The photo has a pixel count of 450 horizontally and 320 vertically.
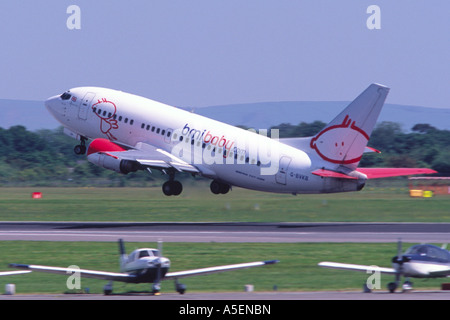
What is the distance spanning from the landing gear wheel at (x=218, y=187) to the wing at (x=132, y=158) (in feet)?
6.68

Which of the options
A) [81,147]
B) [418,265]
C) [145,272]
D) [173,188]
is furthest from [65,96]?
[418,265]

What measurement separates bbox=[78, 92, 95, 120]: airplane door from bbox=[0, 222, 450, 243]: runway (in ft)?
27.9

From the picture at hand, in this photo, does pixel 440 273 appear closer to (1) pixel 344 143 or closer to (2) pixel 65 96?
(1) pixel 344 143

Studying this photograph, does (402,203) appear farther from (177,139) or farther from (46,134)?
(46,134)

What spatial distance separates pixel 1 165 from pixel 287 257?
7376 cm

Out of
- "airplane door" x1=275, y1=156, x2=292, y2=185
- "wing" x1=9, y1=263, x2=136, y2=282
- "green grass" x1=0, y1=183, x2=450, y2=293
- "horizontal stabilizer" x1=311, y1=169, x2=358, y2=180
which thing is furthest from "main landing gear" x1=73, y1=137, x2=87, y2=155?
"wing" x1=9, y1=263, x2=136, y2=282

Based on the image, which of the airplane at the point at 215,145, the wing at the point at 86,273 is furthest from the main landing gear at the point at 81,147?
the wing at the point at 86,273

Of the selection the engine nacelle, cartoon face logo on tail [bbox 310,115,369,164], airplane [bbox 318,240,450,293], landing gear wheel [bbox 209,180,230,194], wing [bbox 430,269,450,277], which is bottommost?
wing [bbox 430,269,450,277]

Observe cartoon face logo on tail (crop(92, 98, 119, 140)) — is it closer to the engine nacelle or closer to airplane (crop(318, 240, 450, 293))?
the engine nacelle

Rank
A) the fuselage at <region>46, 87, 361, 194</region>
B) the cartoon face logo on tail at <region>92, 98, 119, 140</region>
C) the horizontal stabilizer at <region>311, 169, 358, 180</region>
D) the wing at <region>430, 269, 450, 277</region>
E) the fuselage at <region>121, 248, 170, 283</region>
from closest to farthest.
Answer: the fuselage at <region>121, 248, 170, 283</region>, the wing at <region>430, 269, 450, 277</region>, the horizontal stabilizer at <region>311, 169, 358, 180</region>, the fuselage at <region>46, 87, 361, 194</region>, the cartoon face logo on tail at <region>92, 98, 119, 140</region>

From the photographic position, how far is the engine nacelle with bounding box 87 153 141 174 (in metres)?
56.6

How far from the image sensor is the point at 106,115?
6031cm

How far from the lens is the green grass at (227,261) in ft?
110
